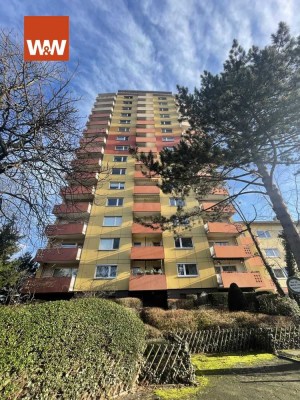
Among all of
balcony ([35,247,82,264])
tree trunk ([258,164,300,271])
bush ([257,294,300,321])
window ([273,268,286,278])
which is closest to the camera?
tree trunk ([258,164,300,271])

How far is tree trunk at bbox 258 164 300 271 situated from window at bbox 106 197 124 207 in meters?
16.9

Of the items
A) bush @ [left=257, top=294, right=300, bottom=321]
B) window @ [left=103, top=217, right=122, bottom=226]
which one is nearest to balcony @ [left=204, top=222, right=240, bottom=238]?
bush @ [left=257, top=294, right=300, bottom=321]

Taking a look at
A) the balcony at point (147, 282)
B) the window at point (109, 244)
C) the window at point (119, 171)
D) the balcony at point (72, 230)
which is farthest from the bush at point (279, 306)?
the window at point (119, 171)

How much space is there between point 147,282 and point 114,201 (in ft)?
34.1

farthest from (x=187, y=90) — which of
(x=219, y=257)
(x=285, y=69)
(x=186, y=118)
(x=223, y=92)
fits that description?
(x=219, y=257)

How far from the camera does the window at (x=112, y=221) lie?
23.1 meters

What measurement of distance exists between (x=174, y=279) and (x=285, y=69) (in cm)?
1669

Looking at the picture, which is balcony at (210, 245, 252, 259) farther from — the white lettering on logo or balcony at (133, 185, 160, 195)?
the white lettering on logo

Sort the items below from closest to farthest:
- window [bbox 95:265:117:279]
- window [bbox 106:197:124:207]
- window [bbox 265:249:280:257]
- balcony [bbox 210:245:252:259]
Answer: window [bbox 95:265:117:279] → balcony [bbox 210:245:252:259] → window [bbox 106:197:124:207] → window [bbox 265:249:280:257]

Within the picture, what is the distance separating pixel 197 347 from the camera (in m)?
10.1

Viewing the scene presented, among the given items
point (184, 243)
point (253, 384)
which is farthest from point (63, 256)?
point (253, 384)

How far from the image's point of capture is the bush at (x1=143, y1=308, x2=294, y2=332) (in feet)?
39.1

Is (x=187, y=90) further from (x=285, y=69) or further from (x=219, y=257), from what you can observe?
(x=219, y=257)

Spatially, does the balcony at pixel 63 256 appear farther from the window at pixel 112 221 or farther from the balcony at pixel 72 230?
the window at pixel 112 221
